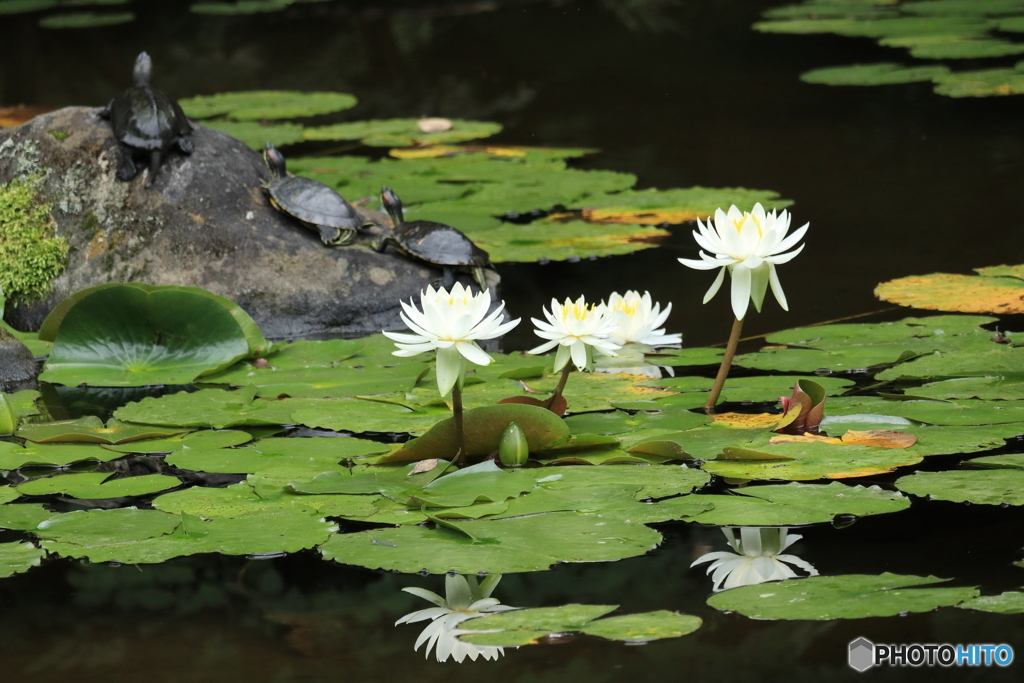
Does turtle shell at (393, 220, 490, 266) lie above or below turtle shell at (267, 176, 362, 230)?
below

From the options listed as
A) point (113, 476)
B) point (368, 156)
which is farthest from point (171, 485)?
point (368, 156)

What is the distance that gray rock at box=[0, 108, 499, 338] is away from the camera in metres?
3.55

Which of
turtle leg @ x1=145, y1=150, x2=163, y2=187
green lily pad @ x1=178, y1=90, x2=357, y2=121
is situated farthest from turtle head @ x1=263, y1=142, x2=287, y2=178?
green lily pad @ x1=178, y1=90, x2=357, y2=121

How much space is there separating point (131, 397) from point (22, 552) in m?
1.15

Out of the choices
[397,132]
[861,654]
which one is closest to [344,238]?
[861,654]

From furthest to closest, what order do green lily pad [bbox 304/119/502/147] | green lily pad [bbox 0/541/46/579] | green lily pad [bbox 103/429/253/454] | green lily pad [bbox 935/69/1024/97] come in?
1. green lily pad [bbox 304/119/502/147]
2. green lily pad [bbox 935/69/1024/97]
3. green lily pad [bbox 103/429/253/454]
4. green lily pad [bbox 0/541/46/579]

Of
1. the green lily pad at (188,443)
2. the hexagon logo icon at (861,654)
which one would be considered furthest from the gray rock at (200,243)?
the hexagon logo icon at (861,654)

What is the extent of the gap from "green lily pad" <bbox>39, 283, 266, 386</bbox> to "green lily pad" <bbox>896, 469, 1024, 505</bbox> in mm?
1757

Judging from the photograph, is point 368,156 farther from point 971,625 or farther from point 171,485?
point 971,625

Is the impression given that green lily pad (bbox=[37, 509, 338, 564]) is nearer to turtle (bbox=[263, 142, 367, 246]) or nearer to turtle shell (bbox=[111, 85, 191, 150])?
turtle (bbox=[263, 142, 367, 246])

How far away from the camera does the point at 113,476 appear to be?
2.17 m

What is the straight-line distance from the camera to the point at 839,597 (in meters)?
1.50

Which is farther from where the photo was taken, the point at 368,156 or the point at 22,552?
the point at 368,156

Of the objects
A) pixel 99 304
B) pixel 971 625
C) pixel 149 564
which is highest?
pixel 99 304
